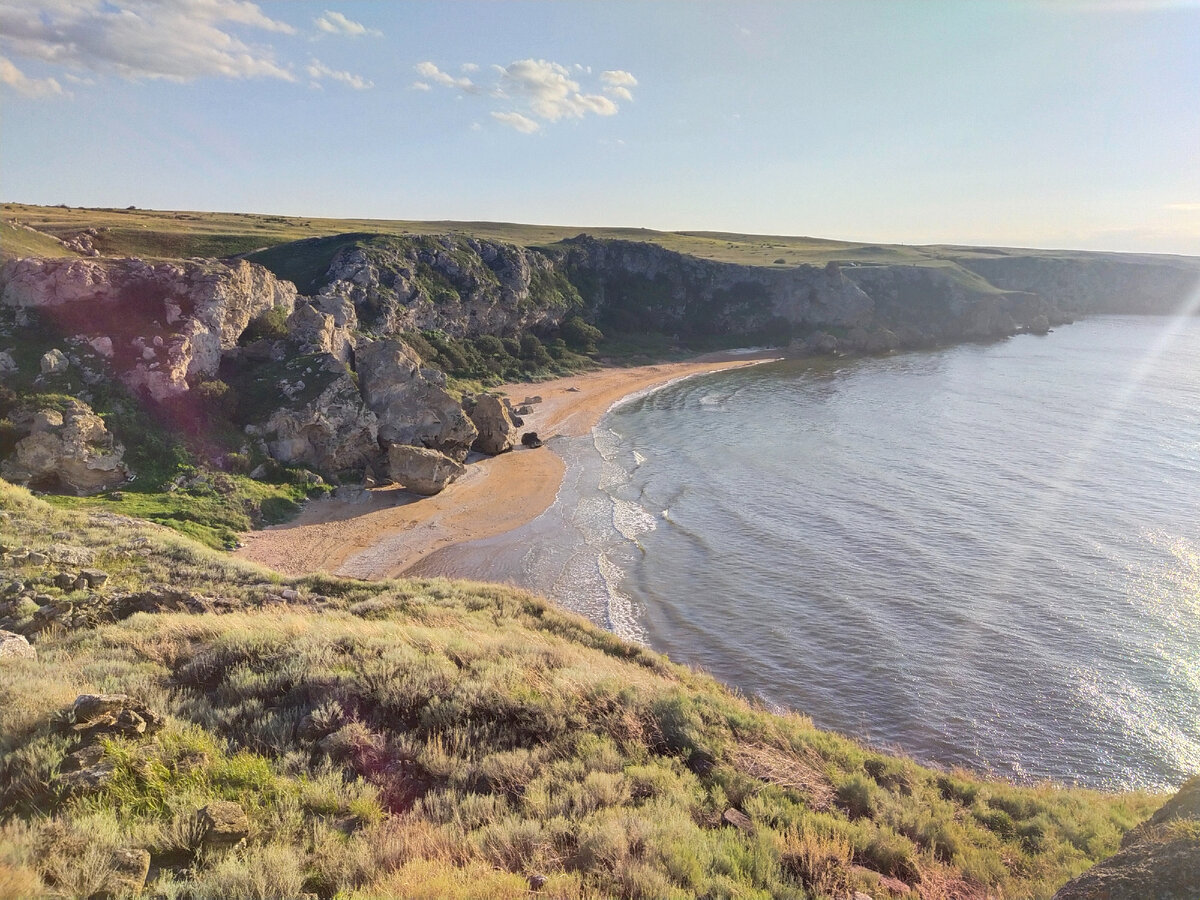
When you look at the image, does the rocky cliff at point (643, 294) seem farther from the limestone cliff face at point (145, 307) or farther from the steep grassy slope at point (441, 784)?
the steep grassy slope at point (441, 784)

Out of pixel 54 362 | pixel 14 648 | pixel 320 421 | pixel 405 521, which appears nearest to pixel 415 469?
pixel 405 521

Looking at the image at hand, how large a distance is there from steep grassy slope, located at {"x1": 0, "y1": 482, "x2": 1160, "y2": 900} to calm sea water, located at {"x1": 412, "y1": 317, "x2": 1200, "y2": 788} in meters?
4.58

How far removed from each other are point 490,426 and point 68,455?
2116 cm

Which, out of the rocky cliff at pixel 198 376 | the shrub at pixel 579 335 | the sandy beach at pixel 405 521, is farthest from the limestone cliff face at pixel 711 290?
the rocky cliff at pixel 198 376

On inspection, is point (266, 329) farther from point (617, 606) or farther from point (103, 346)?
point (617, 606)

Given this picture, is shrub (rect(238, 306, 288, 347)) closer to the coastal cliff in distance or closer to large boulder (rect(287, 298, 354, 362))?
the coastal cliff in distance

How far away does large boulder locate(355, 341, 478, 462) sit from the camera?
35.5 metres

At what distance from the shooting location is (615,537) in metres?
29.2

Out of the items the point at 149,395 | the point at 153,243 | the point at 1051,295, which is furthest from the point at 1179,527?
the point at 1051,295

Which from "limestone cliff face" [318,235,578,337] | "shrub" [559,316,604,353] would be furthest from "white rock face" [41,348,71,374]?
"shrub" [559,316,604,353]

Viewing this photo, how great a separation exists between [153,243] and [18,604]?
57587 mm

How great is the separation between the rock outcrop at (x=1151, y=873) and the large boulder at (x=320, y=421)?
107 feet

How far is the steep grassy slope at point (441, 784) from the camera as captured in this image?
19.6 ft

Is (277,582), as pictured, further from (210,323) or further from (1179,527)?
(1179,527)
